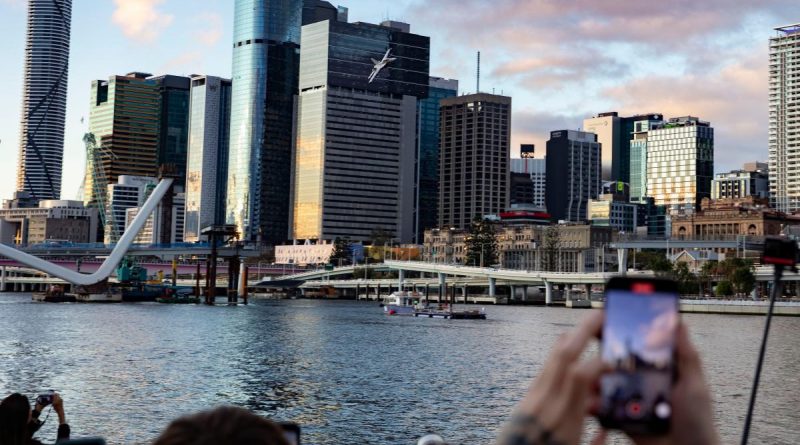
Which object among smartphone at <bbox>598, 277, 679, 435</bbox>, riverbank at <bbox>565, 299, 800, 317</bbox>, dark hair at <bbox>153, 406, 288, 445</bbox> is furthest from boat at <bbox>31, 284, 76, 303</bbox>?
smartphone at <bbox>598, 277, 679, 435</bbox>

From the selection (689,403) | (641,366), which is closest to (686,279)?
(641,366)

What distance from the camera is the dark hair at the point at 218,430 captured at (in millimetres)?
3338

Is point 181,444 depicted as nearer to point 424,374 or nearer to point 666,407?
point 666,407

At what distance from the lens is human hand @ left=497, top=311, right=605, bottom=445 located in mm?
3252

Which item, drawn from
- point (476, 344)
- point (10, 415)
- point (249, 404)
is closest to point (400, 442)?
point (249, 404)

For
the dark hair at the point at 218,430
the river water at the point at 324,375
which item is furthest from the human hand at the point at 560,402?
the river water at the point at 324,375

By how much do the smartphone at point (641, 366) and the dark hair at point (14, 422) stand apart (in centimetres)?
921

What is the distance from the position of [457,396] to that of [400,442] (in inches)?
517

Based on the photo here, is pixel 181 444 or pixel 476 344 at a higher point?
pixel 181 444

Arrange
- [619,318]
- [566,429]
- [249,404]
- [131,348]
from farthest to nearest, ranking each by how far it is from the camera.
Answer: [131,348] → [249,404] → [619,318] → [566,429]

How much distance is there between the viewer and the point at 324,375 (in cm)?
5397

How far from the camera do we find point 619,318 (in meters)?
3.58

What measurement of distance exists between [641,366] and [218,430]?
137cm

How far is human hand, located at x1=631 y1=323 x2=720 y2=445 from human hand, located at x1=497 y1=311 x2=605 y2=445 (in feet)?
0.82
